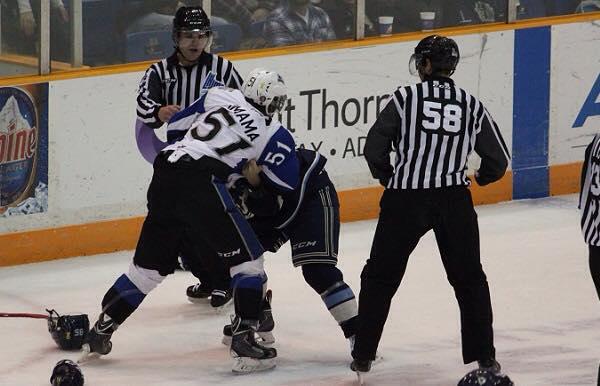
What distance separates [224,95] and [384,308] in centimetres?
102

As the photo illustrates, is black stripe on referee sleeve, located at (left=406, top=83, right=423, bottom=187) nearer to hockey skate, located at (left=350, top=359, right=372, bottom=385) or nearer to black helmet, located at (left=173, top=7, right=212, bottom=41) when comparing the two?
hockey skate, located at (left=350, top=359, right=372, bottom=385)

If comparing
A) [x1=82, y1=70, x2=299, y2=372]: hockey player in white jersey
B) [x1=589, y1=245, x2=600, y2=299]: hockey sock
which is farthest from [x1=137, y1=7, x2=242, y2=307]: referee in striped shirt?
[x1=589, y1=245, x2=600, y2=299]: hockey sock

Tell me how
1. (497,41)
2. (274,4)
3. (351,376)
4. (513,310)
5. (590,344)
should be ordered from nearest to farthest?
(351,376), (590,344), (513,310), (274,4), (497,41)

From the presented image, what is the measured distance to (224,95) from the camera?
20.8 feet

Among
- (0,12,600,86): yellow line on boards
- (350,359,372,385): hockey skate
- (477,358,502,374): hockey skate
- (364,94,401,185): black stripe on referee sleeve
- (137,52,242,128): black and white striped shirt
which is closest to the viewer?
(364,94,401,185): black stripe on referee sleeve

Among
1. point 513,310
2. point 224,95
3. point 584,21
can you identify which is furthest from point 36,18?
point 584,21

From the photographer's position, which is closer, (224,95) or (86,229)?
(224,95)

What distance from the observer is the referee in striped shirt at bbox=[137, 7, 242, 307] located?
23.1 ft

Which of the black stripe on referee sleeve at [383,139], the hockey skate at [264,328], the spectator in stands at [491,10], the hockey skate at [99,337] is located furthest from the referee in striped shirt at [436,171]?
the spectator in stands at [491,10]

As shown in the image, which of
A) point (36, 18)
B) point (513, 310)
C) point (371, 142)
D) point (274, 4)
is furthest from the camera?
point (274, 4)

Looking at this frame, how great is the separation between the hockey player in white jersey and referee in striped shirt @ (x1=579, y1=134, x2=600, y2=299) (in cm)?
120

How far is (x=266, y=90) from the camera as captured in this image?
6.27 m

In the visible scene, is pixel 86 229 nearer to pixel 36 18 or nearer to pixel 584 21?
pixel 36 18

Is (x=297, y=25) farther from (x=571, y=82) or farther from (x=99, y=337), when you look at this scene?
(x=99, y=337)
